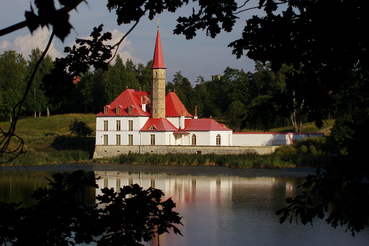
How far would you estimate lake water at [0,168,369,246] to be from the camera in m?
13.5

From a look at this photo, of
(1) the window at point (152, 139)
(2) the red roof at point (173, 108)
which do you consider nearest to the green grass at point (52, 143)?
(1) the window at point (152, 139)

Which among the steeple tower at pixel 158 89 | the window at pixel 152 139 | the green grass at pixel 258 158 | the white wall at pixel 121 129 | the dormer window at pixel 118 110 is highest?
the steeple tower at pixel 158 89

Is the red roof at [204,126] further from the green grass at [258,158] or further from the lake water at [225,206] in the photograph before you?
the lake water at [225,206]

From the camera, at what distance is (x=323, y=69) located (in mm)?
4594

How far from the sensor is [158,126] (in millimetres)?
36094

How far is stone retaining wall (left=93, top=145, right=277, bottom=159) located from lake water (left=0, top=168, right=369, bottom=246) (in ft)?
23.6

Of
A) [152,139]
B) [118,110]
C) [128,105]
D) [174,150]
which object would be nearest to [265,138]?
[174,150]

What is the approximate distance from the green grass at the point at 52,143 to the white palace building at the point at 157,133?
253 centimetres

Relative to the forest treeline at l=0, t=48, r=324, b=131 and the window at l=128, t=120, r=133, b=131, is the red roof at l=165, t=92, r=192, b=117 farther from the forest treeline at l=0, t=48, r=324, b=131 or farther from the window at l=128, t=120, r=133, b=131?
the forest treeline at l=0, t=48, r=324, b=131

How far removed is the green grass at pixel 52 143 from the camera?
3259cm

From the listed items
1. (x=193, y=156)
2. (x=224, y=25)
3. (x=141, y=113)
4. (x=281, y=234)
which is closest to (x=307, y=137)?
(x=193, y=156)

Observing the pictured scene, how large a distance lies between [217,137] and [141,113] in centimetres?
671

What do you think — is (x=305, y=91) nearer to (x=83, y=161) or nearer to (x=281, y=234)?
(x=281, y=234)

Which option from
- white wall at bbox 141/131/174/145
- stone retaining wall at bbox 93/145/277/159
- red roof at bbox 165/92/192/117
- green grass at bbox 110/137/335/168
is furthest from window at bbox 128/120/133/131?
red roof at bbox 165/92/192/117
